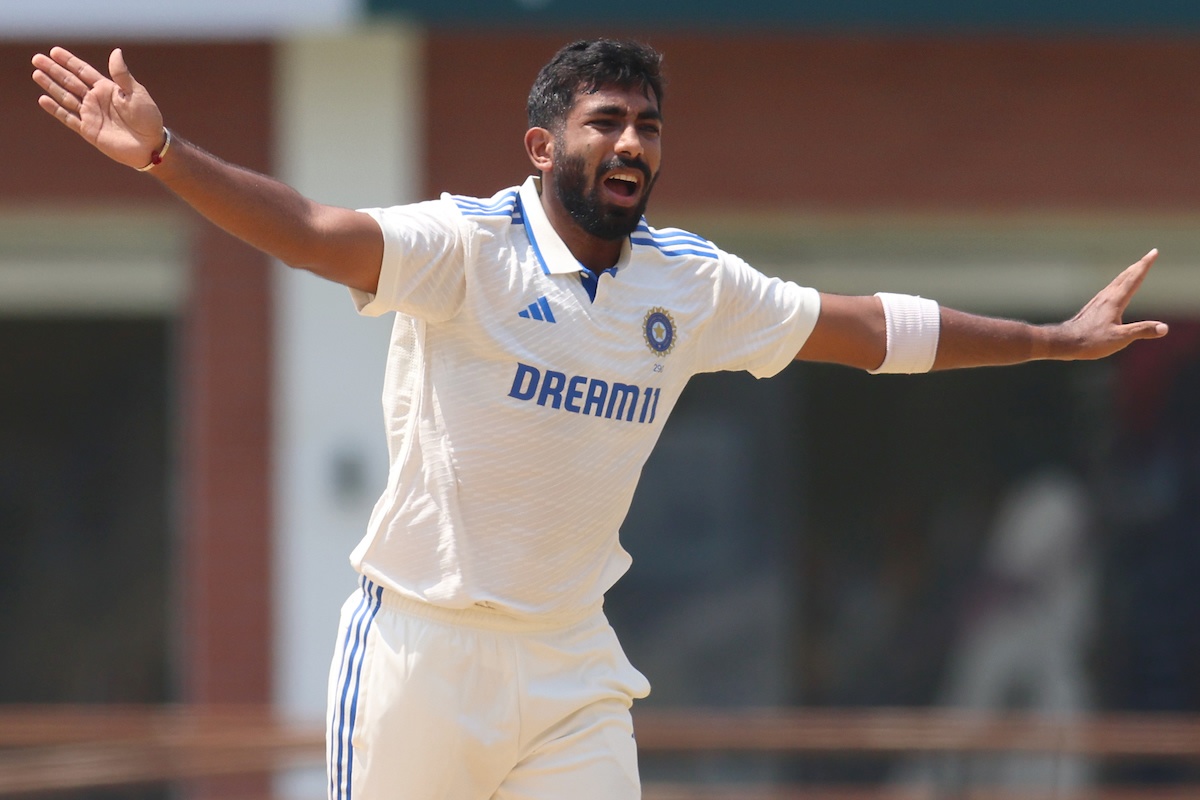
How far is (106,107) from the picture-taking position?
3.14 metres

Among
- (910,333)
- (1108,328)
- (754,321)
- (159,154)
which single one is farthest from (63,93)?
(1108,328)

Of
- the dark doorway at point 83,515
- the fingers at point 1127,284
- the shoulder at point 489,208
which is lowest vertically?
the dark doorway at point 83,515

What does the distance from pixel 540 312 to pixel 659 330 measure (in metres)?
0.29

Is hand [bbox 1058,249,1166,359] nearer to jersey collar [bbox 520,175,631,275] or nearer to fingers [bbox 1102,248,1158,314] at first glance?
fingers [bbox 1102,248,1158,314]

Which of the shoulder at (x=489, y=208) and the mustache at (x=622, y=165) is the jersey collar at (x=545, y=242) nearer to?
the shoulder at (x=489, y=208)

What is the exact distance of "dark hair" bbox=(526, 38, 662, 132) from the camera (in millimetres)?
3627

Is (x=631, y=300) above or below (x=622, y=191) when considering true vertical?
below

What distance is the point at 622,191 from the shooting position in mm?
3615

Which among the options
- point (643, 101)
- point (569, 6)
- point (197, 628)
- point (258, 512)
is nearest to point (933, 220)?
point (569, 6)

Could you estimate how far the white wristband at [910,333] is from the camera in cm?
400

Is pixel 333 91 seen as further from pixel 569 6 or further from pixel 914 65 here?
pixel 914 65

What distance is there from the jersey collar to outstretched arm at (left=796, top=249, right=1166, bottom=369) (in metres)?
0.59

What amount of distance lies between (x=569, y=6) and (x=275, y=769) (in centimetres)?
354

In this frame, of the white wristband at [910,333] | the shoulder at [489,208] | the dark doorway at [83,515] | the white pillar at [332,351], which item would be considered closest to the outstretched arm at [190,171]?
the shoulder at [489,208]
